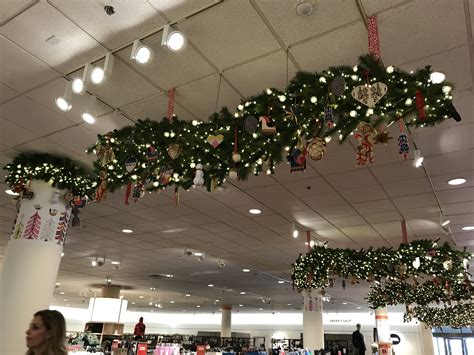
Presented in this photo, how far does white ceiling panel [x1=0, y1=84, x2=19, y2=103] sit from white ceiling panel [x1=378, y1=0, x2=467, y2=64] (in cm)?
360

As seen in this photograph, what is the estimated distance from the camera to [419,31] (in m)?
3.01

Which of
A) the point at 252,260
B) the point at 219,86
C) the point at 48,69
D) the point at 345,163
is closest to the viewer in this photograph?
the point at 48,69

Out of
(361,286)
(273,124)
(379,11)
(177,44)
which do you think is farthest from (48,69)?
(361,286)

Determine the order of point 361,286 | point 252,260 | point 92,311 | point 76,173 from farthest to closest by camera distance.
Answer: point 361,286 → point 252,260 → point 92,311 → point 76,173

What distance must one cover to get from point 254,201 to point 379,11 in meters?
4.37

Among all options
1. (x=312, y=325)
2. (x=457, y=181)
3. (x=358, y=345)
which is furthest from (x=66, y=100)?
(x=358, y=345)

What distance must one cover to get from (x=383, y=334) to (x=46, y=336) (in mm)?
17307

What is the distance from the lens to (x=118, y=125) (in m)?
4.59

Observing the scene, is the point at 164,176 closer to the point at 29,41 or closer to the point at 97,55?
the point at 97,55

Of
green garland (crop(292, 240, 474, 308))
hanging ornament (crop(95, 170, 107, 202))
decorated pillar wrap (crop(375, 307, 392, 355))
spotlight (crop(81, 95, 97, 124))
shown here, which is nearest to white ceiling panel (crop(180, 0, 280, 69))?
spotlight (crop(81, 95, 97, 124))

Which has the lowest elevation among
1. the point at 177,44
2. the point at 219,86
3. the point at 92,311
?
the point at 92,311

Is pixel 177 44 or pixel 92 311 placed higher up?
pixel 177 44

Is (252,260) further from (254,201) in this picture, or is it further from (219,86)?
(219,86)

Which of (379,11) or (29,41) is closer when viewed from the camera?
(379,11)
